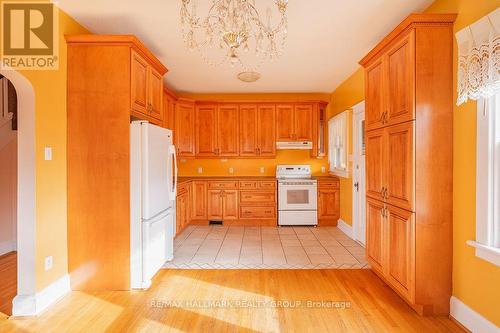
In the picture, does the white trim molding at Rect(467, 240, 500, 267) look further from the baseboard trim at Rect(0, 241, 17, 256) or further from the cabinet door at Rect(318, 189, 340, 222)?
the baseboard trim at Rect(0, 241, 17, 256)

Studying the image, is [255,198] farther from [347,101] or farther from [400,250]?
[400,250]

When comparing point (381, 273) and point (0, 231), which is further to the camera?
point (0, 231)

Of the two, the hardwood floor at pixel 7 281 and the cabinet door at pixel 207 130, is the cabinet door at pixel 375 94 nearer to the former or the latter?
the cabinet door at pixel 207 130

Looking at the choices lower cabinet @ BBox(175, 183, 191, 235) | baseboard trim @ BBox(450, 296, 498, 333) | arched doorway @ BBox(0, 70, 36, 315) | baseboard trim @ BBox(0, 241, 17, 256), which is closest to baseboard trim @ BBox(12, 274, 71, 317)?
arched doorway @ BBox(0, 70, 36, 315)

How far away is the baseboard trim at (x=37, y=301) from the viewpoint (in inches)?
94.5

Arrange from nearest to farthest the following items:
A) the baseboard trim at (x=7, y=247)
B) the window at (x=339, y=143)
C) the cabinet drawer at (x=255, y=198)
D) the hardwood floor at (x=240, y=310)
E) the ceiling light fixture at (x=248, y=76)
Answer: the hardwood floor at (x=240, y=310), the baseboard trim at (x=7, y=247), the ceiling light fixture at (x=248, y=76), the window at (x=339, y=143), the cabinet drawer at (x=255, y=198)

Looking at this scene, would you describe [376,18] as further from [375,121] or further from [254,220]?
[254,220]

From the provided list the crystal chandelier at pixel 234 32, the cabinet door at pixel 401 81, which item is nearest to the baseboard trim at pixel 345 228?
the cabinet door at pixel 401 81

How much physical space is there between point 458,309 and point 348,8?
2.63 meters

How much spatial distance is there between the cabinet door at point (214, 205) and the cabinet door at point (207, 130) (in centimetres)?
79

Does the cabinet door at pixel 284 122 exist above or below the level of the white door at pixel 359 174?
above

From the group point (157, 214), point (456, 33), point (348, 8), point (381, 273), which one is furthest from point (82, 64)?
point (381, 273)

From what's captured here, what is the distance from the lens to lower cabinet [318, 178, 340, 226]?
5.55 m

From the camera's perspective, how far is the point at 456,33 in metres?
2.31
